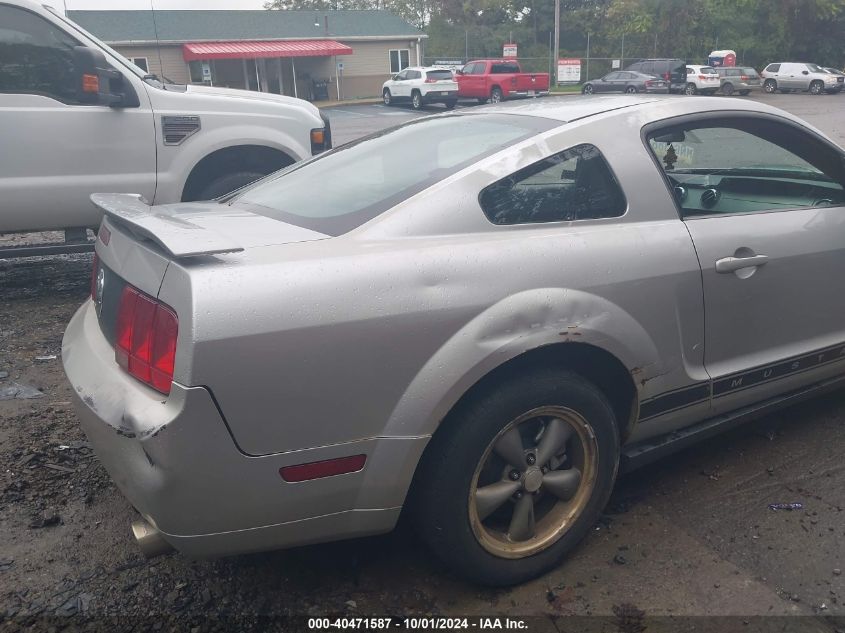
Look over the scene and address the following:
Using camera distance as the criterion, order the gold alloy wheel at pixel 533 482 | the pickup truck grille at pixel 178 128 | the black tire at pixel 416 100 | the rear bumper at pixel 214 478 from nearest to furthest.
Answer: the rear bumper at pixel 214 478 → the gold alloy wheel at pixel 533 482 → the pickup truck grille at pixel 178 128 → the black tire at pixel 416 100

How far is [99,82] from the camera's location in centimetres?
550

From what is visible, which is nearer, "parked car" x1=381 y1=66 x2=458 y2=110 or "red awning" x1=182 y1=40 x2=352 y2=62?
"parked car" x1=381 y1=66 x2=458 y2=110

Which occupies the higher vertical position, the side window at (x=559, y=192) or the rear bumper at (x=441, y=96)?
the side window at (x=559, y=192)

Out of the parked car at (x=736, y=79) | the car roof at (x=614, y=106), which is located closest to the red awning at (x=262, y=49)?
the parked car at (x=736, y=79)

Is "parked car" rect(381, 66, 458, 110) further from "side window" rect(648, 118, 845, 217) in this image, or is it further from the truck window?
"side window" rect(648, 118, 845, 217)

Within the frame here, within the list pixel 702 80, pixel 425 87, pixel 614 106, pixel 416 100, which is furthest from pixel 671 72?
pixel 614 106

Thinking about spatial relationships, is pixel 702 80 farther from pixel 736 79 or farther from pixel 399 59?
pixel 399 59

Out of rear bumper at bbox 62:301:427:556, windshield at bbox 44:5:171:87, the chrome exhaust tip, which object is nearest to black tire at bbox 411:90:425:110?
windshield at bbox 44:5:171:87

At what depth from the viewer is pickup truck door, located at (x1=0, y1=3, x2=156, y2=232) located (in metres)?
5.41

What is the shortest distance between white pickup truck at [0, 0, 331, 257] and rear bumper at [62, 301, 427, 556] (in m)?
3.48

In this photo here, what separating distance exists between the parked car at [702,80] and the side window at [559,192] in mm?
35542

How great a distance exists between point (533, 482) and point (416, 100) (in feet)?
107

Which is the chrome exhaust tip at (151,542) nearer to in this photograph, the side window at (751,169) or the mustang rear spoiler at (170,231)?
the mustang rear spoiler at (170,231)

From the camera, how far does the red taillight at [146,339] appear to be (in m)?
2.11
